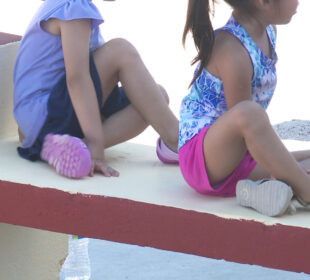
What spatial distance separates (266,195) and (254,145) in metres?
0.14

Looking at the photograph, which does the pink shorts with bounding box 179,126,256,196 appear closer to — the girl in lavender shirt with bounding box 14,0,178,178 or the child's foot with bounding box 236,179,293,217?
the child's foot with bounding box 236,179,293,217

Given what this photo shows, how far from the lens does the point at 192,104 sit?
2.79 metres

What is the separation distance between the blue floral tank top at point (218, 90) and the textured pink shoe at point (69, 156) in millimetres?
308

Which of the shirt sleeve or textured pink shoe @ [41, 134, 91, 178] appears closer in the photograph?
textured pink shoe @ [41, 134, 91, 178]

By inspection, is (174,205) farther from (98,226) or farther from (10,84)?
(10,84)

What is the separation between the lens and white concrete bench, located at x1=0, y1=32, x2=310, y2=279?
7.97ft

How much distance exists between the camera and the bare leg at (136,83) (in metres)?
3.04

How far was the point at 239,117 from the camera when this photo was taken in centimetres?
246

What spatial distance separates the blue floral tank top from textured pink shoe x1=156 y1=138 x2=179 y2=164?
11.1 inches

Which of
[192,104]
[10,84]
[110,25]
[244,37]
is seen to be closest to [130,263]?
[10,84]

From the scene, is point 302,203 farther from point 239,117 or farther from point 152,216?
point 152,216

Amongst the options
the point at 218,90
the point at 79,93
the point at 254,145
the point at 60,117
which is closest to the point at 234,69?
the point at 218,90

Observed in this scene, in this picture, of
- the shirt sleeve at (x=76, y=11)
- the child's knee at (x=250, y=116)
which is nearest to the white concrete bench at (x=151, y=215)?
the child's knee at (x=250, y=116)

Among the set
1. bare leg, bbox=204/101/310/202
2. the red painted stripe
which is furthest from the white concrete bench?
bare leg, bbox=204/101/310/202
